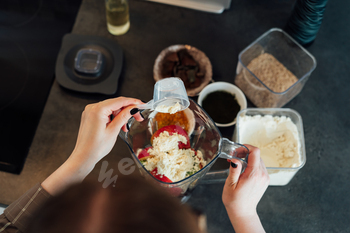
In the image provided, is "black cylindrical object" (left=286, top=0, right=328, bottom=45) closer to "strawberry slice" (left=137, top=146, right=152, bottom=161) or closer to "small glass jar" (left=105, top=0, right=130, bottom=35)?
"small glass jar" (left=105, top=0, right=130, bottom=35)

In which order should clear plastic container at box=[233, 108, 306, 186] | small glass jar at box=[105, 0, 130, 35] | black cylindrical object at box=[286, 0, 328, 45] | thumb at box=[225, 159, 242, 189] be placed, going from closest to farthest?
thumb at box=[225, 159, 242, 189]
clear plastic container at box=[233, 108, 306, 186]
black cylindrical object at box=[286, 0, 328, 45]
small glass jar at box=[105, 0, 130, 35]

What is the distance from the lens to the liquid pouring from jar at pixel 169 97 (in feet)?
2.25

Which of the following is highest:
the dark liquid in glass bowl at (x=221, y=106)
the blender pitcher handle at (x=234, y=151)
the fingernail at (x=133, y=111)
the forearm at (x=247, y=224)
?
the fingernail at (x=133, y=111)

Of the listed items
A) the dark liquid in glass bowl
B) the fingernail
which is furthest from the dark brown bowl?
the fingernail

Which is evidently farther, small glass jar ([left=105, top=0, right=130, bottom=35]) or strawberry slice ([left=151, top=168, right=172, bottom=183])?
small glass jar ([left=105, top=0, right=130, bottom=35])

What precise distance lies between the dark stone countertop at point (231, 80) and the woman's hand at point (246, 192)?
0.21m

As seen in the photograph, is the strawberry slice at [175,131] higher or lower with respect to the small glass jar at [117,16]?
lower

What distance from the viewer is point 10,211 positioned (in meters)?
0.72

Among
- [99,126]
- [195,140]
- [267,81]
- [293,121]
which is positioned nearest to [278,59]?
[267,81]

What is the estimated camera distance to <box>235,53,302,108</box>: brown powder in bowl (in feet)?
3.25

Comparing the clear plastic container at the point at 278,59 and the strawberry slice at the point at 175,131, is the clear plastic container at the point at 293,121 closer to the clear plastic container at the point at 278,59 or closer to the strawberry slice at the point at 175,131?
the clear plastic container at the point at 278,59

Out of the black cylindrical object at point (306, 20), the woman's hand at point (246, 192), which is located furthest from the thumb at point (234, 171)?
the black cylindrical object at point (306, 20)

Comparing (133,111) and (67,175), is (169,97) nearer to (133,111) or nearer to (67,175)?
(133,111)

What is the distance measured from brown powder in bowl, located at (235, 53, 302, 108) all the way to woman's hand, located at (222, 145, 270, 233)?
360 millimetres
